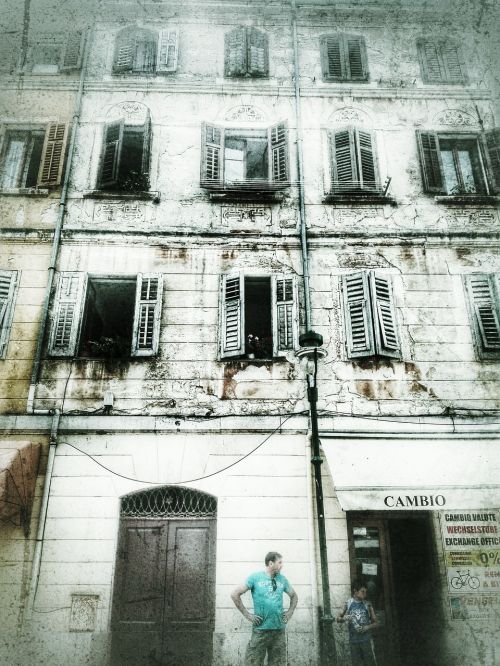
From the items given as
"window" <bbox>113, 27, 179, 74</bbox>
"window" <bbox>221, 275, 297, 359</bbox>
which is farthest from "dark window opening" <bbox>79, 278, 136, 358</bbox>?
"window" <bbox>113, 27, 179, 74</bbox>

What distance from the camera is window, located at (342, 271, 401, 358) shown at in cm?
748

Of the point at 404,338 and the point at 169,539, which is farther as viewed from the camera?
the point at 404,338

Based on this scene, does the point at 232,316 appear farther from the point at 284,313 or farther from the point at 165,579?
the point at 165,579

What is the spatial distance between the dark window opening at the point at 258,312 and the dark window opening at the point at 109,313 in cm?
202

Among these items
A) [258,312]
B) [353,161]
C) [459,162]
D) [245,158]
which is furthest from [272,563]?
[459,162]

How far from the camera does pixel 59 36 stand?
971cm

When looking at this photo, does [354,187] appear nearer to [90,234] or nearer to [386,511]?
[90,234]

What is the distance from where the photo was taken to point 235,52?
9672mm

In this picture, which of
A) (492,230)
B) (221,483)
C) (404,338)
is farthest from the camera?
(492,230)

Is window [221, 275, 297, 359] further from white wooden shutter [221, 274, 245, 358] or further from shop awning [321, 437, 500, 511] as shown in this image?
shop awning [321, 437, 500, 511]

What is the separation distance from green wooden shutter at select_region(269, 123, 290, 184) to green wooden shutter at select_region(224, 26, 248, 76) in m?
1.61

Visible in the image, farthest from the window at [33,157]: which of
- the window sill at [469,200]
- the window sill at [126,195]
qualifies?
the window sill at [469,200]

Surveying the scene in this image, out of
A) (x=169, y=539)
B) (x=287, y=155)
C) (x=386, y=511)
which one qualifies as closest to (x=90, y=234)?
(x=287, y=155)

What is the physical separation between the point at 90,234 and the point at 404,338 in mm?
5702
